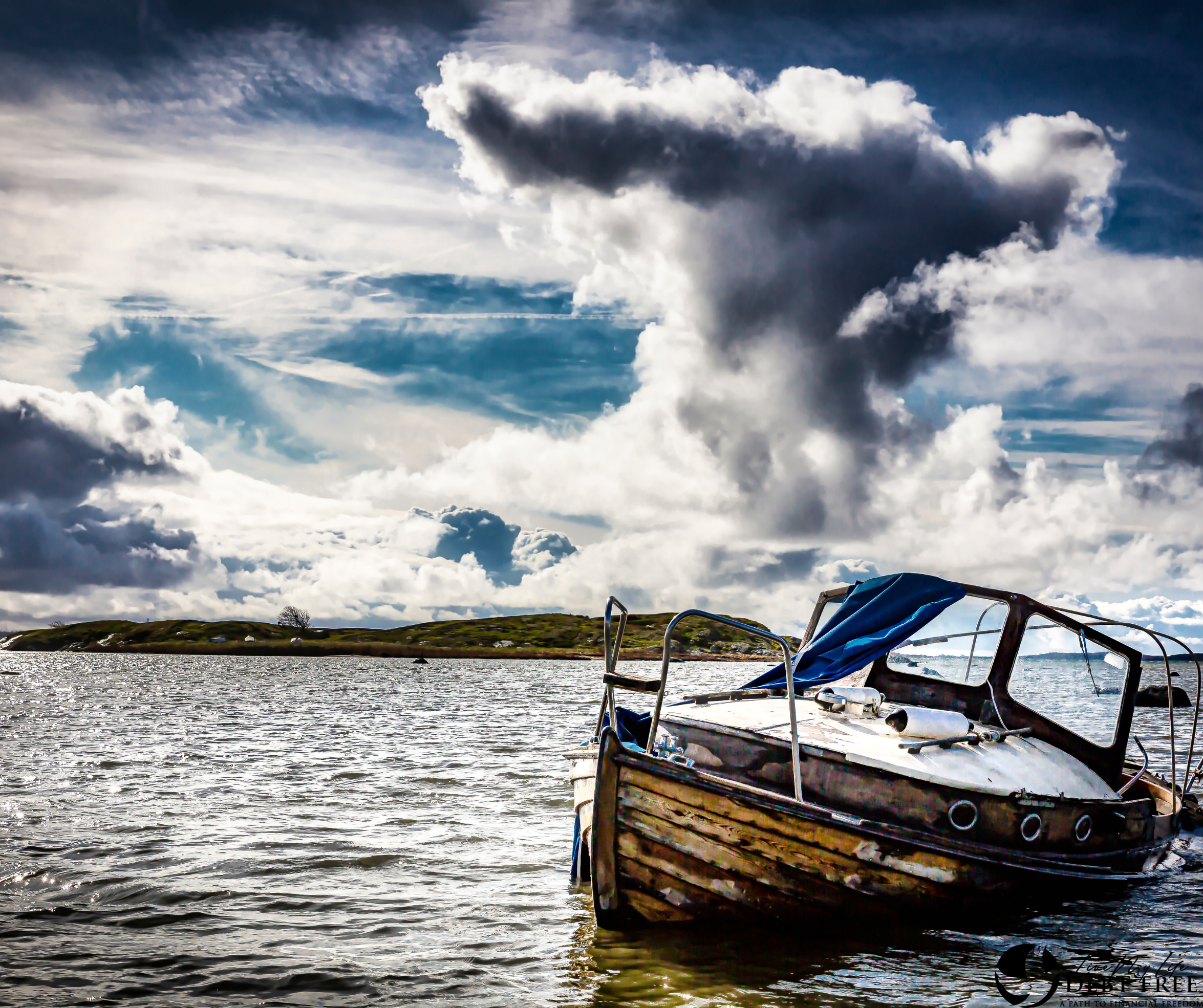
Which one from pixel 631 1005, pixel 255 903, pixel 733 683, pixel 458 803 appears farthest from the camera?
pixel 733 683

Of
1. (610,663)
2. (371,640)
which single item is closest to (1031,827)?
(610,663)

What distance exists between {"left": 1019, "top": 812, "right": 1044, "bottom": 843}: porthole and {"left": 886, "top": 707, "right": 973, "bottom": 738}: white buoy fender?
119 cm

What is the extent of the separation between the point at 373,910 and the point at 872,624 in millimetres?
7425

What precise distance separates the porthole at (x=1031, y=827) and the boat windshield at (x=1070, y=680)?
2.15m

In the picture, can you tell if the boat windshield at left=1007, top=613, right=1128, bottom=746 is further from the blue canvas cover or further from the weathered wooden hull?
the weathered wooden hull

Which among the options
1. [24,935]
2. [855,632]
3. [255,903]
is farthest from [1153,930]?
[24,935]

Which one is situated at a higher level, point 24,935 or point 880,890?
point 880,890

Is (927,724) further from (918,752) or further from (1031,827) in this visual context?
(1031,827)

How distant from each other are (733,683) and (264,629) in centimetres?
12873

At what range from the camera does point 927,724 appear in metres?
10.6

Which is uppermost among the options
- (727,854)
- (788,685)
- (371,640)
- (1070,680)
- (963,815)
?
(788,685)

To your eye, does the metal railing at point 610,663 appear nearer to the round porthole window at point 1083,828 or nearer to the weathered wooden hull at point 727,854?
the weathered wooden hull at point 727,854

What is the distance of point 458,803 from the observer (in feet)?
56.3

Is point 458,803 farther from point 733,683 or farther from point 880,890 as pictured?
point 733,683
